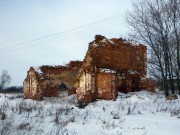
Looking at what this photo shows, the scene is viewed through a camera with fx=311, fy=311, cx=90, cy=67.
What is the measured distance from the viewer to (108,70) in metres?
19.5

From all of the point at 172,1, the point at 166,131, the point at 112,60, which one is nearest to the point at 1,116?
the point at 166,131

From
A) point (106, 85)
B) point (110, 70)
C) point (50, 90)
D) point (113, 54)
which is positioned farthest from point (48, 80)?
point (110, 70)

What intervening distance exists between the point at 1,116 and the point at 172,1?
50.5ft

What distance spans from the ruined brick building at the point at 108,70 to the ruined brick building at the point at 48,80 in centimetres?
622

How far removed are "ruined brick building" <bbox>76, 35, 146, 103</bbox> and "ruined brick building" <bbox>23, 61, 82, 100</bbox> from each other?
622 centimetres

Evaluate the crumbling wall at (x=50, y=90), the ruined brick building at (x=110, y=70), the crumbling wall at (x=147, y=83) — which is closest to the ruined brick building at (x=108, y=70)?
the ruined brick building at (x=110, y=70)

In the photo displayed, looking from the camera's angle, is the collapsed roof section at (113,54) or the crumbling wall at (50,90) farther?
the crumbling wall at (50,90)

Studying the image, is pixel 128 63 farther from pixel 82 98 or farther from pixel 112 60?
pixel 82 98

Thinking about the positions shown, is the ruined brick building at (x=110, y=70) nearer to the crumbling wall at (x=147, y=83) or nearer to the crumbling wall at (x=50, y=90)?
the crumbling wall at (x=147, y=83)

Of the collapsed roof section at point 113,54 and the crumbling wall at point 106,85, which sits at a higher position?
the collapsed roof section at point 113,54

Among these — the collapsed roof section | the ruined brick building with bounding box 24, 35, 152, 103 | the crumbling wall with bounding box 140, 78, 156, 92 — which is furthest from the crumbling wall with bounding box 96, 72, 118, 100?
the crumbling wall with bounding box 140, 78, 156, 92

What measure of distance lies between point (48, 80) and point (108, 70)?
354 inches

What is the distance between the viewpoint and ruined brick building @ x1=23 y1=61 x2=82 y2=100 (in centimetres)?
2662

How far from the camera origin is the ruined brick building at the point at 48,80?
87.4ft
